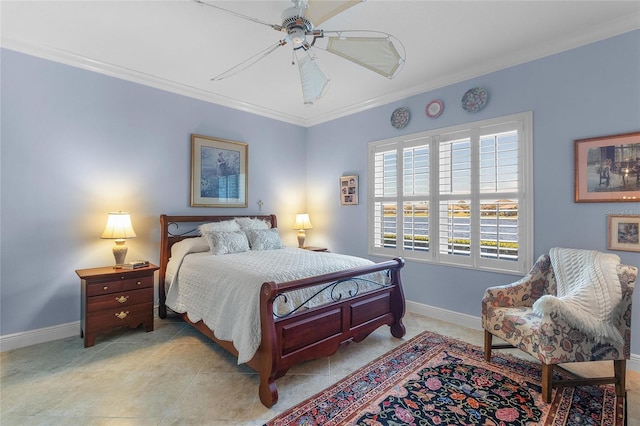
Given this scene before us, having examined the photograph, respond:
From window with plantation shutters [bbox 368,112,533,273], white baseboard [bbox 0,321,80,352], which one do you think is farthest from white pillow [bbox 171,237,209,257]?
window with plantation shutters [bbox 368,112,533,273]

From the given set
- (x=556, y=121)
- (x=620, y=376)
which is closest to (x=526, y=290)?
(x=620, y=376)

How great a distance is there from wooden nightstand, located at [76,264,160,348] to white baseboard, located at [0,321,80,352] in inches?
5.0

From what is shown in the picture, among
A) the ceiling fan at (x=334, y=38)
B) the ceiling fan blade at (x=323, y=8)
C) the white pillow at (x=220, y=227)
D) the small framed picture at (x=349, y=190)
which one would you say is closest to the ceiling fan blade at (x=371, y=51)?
the ceiling fan at (x=334, y=38)

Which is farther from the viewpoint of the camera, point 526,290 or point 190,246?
point 190,246

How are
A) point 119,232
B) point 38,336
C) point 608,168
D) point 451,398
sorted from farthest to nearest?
point 119,232, point 38,336, point 608,168, point 451,398

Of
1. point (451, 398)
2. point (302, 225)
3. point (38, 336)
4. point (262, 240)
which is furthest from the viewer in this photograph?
point (302, 225)

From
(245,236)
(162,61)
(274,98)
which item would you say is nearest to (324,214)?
(245,236)

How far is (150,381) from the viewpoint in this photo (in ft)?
7.72

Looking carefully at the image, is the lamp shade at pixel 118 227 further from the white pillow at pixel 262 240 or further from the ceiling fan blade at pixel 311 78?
the ceiling fan blade at pixel 311 78

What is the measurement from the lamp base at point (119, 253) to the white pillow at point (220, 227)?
86 centimetres

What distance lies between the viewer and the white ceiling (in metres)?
2.40

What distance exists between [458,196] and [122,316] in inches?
154

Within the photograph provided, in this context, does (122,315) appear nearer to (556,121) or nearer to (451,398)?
(451,398)

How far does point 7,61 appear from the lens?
2887 mm
